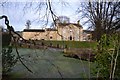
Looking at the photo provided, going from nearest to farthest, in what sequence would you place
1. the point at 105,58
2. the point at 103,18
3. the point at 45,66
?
the point at 105,58
the point at 45,66
the point at 103,18

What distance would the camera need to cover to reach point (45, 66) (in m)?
5.28

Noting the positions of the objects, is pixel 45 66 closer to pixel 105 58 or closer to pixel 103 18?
pixel 105 58

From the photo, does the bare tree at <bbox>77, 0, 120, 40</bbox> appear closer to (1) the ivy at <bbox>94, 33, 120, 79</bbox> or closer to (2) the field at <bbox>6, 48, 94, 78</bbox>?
(2) the field at <bbox>6, 48, 94, 78</bbox>

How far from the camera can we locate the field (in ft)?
9.45

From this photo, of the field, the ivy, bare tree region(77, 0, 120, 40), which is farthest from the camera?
bare tree region(77, 0, 120, 40)

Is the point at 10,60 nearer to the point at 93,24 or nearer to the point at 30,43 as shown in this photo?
the point at 30,43

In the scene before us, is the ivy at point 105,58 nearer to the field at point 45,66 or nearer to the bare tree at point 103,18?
the field at point 45,66

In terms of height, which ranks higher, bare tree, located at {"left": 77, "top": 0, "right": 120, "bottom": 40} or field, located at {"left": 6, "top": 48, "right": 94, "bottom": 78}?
bare tree, located at {"left": 77, "top": 0, "right": 120, "bottom": 40}

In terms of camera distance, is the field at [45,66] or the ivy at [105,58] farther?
the ivy at [105,58]

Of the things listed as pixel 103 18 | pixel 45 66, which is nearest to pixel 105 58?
pixel 45 66

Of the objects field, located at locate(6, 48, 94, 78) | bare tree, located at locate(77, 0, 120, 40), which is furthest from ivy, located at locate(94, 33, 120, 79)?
bare tree, located at locate(77, 0, 120, 40)

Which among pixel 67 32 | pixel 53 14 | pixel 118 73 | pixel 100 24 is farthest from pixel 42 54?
pixel 100 24

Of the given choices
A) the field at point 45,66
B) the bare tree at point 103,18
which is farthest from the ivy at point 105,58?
the bare tree at point 103,18

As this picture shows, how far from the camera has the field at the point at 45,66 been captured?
2881 millimetres
